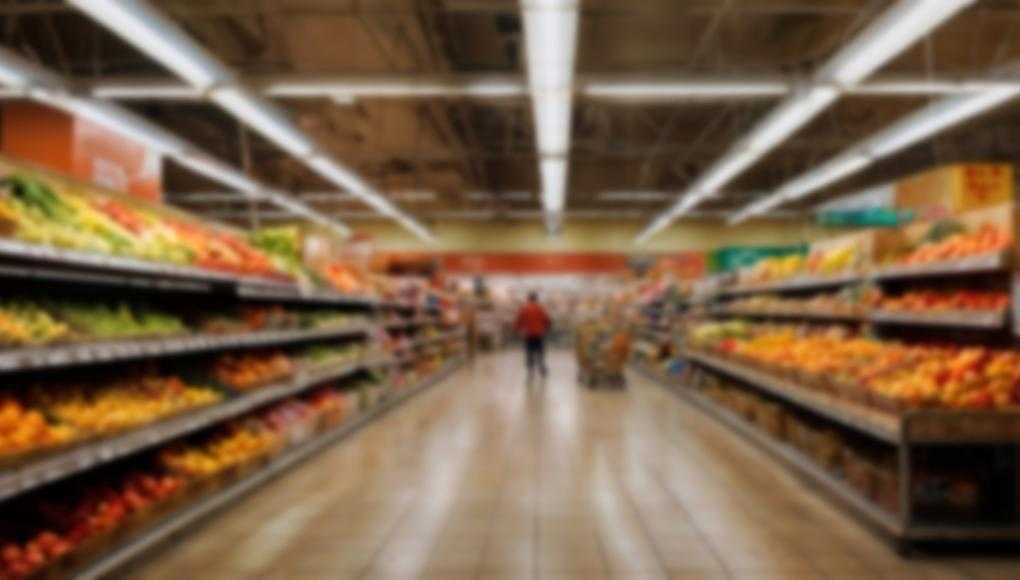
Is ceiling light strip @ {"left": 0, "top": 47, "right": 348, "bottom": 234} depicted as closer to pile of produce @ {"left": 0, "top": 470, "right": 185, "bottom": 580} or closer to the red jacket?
pile of produce @ {"left": 0, "top": 470, "right": 185, "bottom": 580}

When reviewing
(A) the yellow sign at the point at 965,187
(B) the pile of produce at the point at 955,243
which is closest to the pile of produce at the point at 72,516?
(B) the pile of produce at the point at 955,243

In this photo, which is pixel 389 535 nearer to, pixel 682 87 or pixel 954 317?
pixel 954 317

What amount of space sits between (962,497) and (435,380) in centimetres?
1131

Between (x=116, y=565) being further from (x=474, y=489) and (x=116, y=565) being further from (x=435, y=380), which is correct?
(x=435, y=380)

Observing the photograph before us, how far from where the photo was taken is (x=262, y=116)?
952 cm

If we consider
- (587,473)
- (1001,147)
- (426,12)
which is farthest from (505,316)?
(587,473)

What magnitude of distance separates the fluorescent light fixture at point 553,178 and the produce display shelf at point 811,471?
442 centimetres

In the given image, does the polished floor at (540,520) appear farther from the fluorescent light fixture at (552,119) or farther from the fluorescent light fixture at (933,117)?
the fluorescent light fixture at (933,117)

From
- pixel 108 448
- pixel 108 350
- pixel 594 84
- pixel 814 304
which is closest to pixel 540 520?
pixel 108 448

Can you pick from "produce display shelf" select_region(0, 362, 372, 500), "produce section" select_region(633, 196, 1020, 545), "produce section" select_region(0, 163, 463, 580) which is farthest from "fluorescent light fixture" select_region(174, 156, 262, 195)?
"produce section" select_region(633, 196, 1020, 545)

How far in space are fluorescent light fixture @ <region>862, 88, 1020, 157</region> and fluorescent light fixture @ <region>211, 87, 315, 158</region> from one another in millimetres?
7500

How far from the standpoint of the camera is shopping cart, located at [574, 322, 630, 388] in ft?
44.4

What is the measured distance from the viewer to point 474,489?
5.95m

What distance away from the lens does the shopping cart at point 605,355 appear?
13.5 metres
